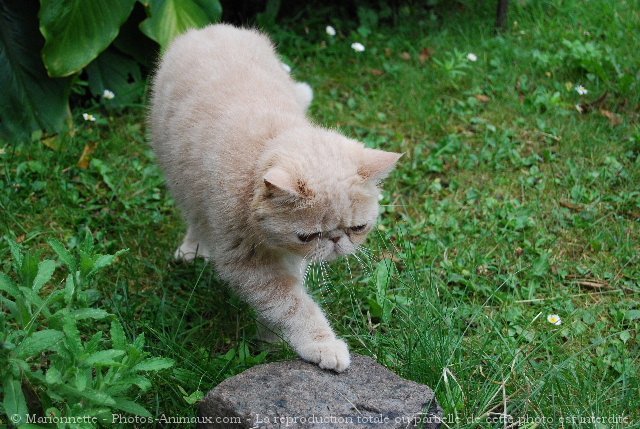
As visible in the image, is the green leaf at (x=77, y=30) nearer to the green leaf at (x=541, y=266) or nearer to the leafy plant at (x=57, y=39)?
the leafy plant at (x=57, y=39)

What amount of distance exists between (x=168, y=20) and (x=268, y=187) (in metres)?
2.37

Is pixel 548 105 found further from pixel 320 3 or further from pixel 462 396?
pixel 462 396

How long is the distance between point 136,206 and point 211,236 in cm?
131

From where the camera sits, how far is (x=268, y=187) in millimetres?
2645

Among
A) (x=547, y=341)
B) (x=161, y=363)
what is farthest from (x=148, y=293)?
(x=547, y=341)

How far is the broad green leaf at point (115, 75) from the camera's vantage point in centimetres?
494

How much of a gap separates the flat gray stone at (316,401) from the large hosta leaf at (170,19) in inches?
99.2

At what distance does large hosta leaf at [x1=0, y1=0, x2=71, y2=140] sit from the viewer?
457cm

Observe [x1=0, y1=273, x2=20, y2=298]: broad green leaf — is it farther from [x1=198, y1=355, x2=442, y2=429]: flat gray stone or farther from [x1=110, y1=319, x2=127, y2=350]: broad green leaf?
[x1=198, y1=355, x2=442, y2=429]: flat gray stone

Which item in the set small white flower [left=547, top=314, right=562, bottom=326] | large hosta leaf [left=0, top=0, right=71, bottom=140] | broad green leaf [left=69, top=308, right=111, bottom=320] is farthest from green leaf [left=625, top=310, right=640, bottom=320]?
large hosta leaf [left=0, top=0, right=71, bottom=140]

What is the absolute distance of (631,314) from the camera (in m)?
3.52

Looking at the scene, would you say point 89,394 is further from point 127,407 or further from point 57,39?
point 57,39

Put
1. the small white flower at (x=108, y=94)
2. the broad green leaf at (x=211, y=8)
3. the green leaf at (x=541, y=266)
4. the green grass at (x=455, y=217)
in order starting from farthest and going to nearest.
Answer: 1. the small white flower at (x=108, y=94)
2. the broad green leaf at (x=211, y=8)
3. the green leaf at (x=541, y=266)
4. the green grass at (x=455, y=217)

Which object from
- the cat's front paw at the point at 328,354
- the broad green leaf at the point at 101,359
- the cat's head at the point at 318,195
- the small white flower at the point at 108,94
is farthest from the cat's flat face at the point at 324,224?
the small white flower at the point at 108,94
